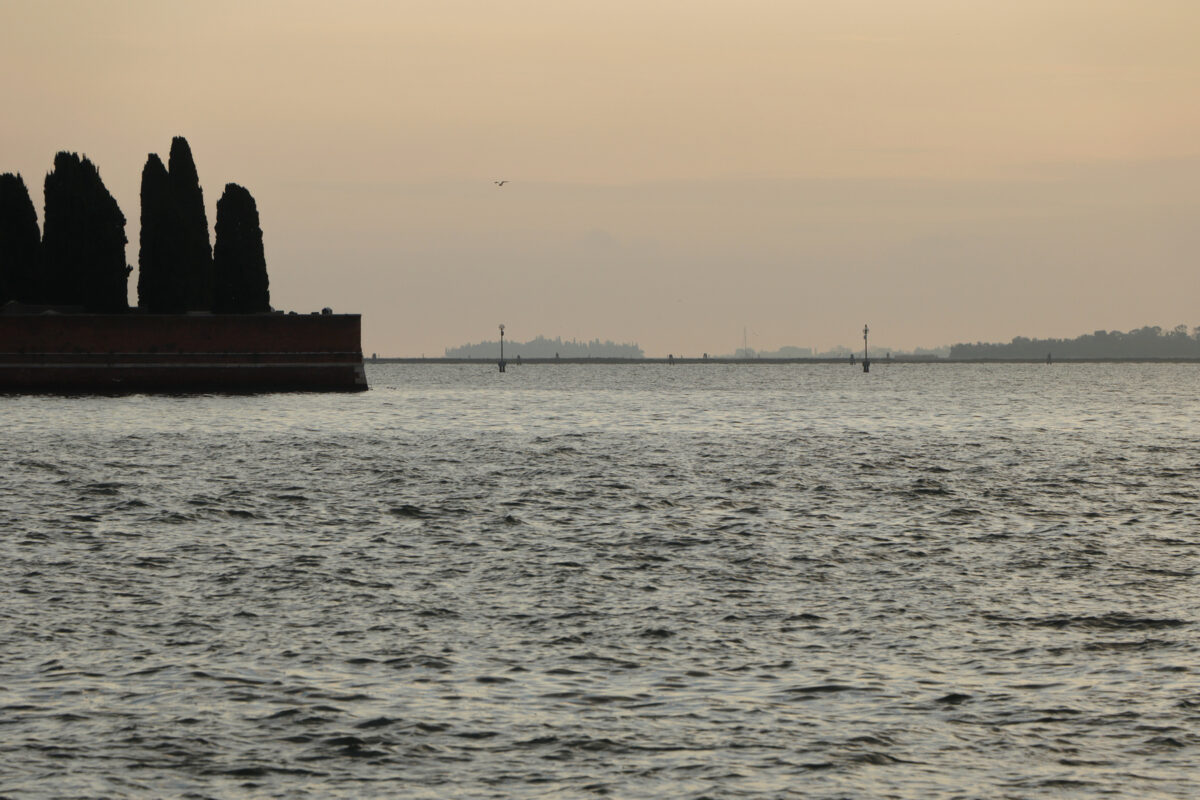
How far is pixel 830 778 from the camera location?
10.5 meters

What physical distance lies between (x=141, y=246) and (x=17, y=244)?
8182 millimetres

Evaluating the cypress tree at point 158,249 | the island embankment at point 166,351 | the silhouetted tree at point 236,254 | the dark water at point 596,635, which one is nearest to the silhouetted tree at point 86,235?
the cypress tree at point 158,249

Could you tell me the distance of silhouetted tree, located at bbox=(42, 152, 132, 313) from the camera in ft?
267

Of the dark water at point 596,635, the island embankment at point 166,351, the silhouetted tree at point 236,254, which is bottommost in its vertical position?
the dark water at point 596,635

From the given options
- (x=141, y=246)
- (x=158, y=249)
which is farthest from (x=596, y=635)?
(x=141, y=246)

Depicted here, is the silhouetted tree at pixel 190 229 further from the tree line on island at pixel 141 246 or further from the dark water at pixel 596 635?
the dark water at pixel 596 635

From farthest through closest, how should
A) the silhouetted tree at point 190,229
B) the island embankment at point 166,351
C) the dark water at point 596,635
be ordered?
the silhouetted tree at point 190,229 → the island embankment at point 166,351 → the dark water at point 596,635

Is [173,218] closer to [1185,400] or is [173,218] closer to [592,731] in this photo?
[1185,400]

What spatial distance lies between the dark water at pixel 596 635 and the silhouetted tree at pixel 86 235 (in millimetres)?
47483

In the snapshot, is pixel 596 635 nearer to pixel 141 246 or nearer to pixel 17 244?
pixel 141 246

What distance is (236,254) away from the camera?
3334 inches

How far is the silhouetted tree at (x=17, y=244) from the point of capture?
83812 mm

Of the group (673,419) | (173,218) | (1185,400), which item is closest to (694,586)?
(673,419)

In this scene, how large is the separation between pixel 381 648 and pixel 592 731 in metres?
3.88
